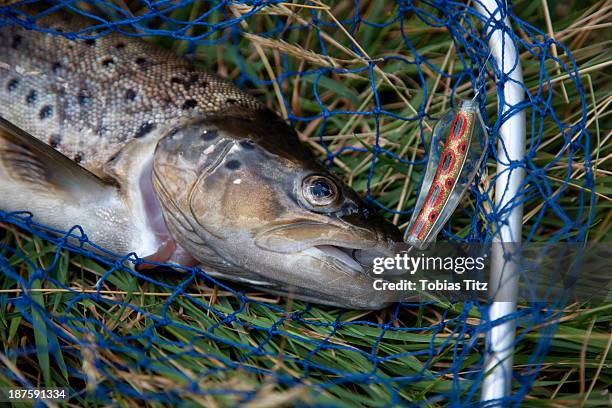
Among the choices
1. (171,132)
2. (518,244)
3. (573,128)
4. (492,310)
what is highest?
(573,128)

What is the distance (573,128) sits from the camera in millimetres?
2396

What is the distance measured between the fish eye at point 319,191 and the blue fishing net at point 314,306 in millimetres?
512

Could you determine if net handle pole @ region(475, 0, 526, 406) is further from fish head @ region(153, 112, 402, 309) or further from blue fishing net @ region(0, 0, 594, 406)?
fish head @ region(153, 112, 402, 309)


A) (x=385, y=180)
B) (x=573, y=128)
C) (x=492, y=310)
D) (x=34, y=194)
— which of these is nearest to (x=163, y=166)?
(x=34, y=194)

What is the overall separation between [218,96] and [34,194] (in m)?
0.83

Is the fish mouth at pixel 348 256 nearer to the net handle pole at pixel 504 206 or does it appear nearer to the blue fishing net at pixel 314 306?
the blue fishing net at pixel 314 306

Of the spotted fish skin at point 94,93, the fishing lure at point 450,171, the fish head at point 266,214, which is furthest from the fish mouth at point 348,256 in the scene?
the spotted fish skin at point 94,93

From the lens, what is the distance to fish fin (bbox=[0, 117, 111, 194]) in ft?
7.25

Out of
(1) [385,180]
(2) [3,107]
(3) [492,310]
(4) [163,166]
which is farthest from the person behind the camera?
(1) [385,180]

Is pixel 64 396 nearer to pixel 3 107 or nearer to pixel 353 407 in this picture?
pixel 353 407

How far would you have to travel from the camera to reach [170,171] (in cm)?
230

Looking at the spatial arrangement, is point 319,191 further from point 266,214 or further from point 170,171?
point 170,171

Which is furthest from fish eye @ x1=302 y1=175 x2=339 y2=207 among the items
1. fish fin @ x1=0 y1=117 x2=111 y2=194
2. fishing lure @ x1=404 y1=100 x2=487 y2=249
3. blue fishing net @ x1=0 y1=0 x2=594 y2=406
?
fish fin @ x1=0 y1=117 x2=111 y2=194

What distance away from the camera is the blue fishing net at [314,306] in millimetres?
2094
